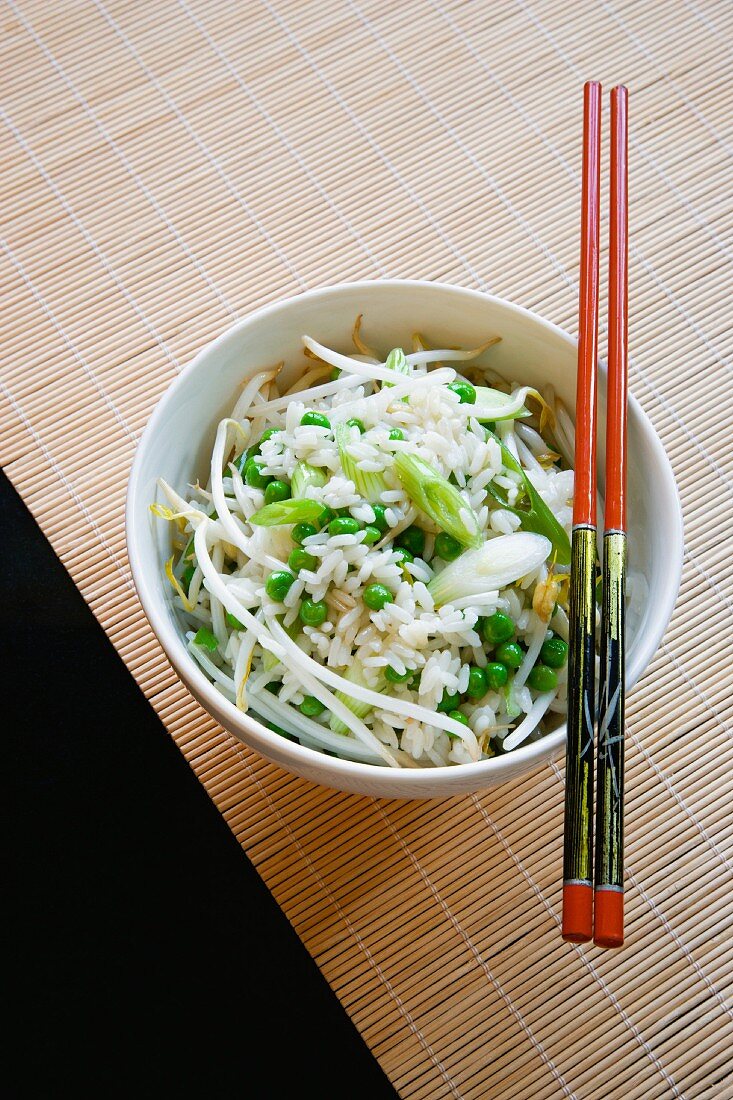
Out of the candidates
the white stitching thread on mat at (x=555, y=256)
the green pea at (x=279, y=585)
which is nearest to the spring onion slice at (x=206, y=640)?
the green pea at (x=279, y=585)

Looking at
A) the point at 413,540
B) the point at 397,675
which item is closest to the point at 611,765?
the point at 397,675

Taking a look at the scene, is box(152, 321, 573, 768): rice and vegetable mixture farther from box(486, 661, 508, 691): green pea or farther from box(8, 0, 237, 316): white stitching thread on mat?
box(8, 0, 237, 316): white stitching thread on mat

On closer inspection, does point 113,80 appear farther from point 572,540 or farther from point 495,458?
point 572,540

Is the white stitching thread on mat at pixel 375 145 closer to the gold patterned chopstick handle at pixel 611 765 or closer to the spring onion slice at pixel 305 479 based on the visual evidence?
the spring onion slice at pixel 305 479

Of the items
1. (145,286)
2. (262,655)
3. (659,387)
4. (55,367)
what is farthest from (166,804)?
(659,387)

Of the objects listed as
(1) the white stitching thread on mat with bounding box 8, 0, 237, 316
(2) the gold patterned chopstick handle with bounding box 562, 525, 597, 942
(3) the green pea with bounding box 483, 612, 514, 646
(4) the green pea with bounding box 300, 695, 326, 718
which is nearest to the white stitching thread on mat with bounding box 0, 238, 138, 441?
(1) the white stitching thread on mat with bounding box 8, 0, 237, 316

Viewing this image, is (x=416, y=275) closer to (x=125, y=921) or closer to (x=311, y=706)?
(x=311, y=706)

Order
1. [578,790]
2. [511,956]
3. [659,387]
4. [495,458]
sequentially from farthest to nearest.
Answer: [659,387], [511,956], [495,458], [578,790]
